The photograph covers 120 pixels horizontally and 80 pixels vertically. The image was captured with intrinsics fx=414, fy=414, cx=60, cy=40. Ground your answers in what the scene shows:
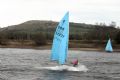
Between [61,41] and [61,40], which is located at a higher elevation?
[61,40]

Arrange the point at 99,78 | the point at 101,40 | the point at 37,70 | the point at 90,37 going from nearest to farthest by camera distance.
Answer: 1. the point at 99,78
2. the point at 37,70
3. the point at 101,40
4. the point at 90,37

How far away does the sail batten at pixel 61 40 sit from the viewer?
55938 millimetres

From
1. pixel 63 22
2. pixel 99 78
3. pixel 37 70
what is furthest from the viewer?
pixel 37 70

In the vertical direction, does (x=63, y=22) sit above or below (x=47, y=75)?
above

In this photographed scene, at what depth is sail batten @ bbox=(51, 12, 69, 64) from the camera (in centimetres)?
5594

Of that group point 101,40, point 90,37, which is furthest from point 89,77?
point 90,37

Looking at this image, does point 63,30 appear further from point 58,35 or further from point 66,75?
point 66,75

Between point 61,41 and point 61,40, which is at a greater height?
point 61,40

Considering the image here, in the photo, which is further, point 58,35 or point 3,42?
point 3,42

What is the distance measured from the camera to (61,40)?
186 ft

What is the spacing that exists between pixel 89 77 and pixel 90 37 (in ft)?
448

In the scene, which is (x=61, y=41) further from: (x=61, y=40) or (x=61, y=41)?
(x=61, y=40)

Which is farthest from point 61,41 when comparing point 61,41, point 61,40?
point 61,40

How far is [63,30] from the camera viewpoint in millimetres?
56031
